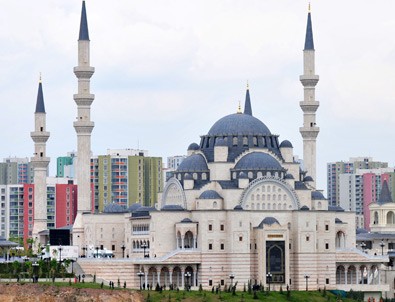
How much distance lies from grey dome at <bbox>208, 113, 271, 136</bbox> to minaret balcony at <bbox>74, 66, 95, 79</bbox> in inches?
458

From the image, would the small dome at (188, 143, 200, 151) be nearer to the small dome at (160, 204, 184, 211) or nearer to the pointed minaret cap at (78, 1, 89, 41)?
the small dome at (160, 204, 184, 211)

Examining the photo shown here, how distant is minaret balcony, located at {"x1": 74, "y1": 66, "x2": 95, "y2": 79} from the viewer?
→ 13012cm

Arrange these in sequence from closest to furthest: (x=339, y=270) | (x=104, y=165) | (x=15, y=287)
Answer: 1. (x=15, y=287)
2. (x=339, y=270)
3. (x=104, y=165)

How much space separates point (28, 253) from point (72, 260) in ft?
29.2

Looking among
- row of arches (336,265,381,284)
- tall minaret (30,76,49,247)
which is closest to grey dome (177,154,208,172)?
row of arches (336,265,381,284)

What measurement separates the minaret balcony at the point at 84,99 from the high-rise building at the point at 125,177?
38392 mm

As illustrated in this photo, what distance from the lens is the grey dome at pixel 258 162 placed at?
123 m

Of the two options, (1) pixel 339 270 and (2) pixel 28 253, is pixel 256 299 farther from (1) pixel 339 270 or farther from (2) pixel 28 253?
(2) pixel 28 253

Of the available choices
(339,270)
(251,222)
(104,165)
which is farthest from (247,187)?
(104,165)

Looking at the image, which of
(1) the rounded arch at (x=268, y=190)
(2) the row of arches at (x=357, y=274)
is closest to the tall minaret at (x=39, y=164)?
(1) the rounded arch at (x=268, y=190)

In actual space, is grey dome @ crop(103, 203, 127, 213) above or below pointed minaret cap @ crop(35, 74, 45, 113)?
below

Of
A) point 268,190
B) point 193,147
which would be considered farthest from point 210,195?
point 193,147

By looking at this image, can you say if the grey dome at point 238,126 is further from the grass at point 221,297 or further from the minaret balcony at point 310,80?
the grass at point 221,297

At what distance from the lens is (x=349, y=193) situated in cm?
19950
